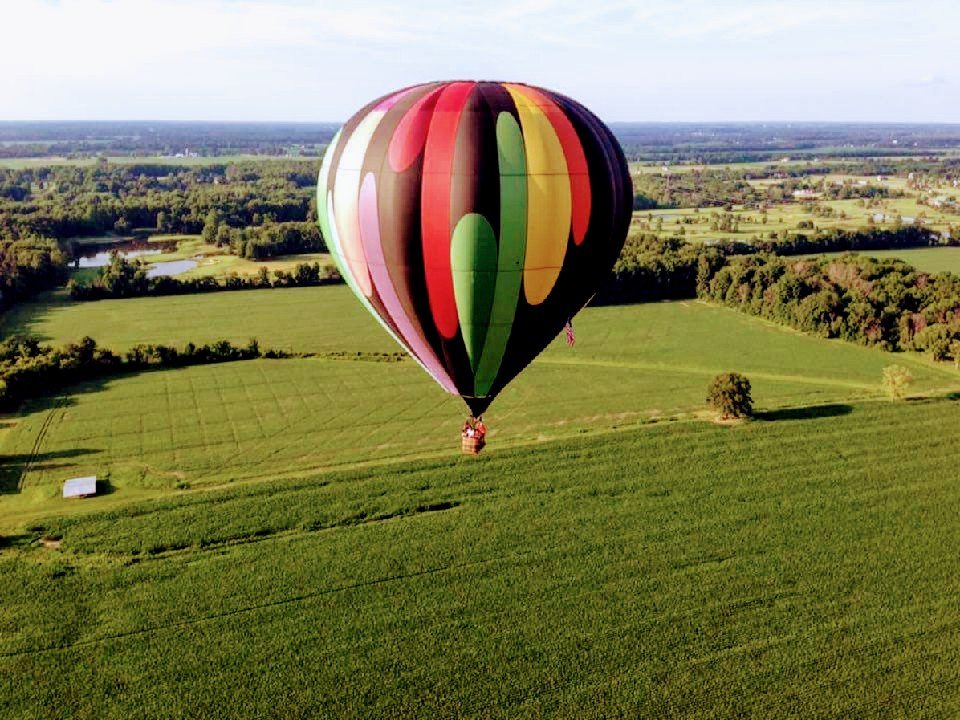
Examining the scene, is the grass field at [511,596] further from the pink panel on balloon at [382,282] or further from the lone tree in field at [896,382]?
the pink panel on balloon at [382,282]

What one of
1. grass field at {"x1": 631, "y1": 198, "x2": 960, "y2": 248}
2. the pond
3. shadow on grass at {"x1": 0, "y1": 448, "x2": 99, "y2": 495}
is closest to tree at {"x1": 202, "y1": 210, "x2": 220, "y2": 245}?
the pond

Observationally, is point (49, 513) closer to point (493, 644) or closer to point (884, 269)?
point (493, 644)

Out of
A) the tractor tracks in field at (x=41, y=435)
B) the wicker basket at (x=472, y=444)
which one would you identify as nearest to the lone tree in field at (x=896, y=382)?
the wicker basket at (x=472, y=444)

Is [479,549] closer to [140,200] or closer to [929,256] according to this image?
[929,256]

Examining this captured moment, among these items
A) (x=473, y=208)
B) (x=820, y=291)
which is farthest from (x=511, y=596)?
(x=820, y=291)

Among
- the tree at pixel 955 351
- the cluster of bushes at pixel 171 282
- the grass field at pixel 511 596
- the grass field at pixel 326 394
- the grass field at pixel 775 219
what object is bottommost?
the grass field at pixel 511 596

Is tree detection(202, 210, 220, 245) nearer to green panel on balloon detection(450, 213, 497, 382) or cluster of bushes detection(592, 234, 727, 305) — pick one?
cluster of bushes detection(592, 234, 727, 305)

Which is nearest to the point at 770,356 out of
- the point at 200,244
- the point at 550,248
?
the point at 550,248
